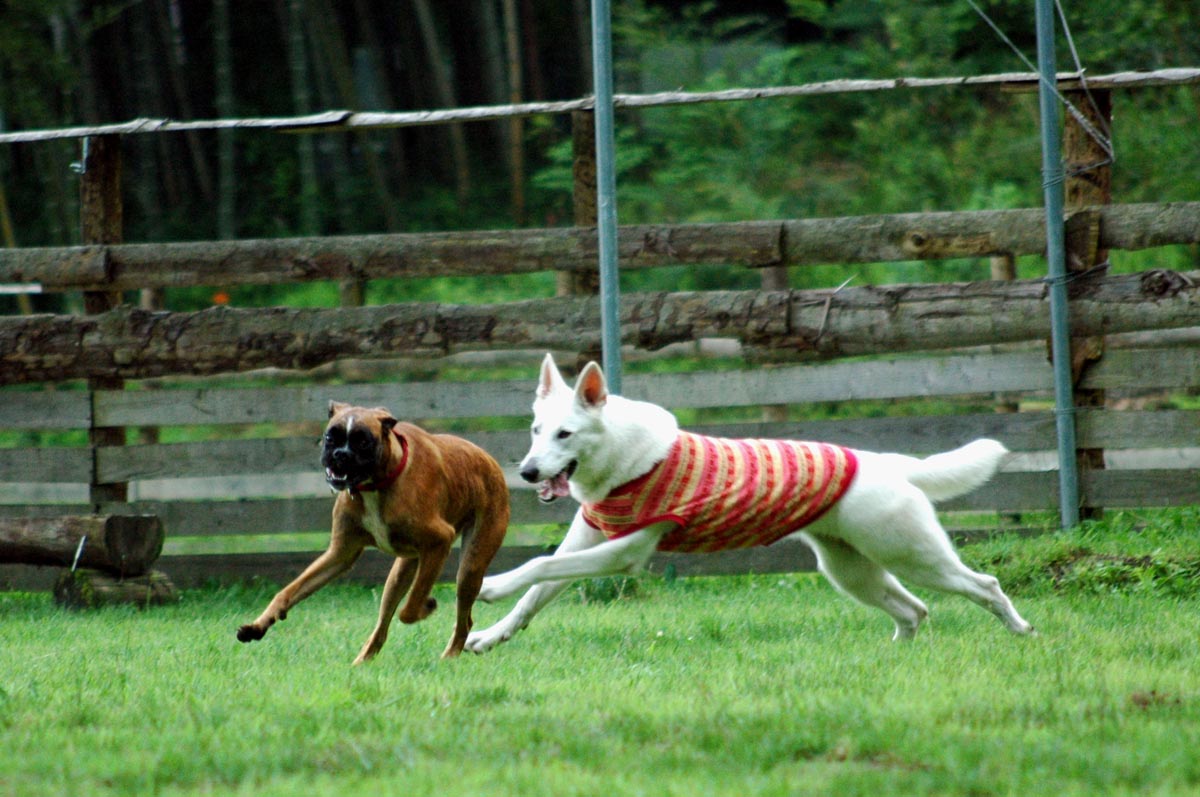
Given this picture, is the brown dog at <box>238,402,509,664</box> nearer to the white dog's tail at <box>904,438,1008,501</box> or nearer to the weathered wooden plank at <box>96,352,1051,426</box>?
the white dog's tail at <box>904,438,1008,501</box>

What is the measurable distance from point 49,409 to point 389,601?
14.3 ft

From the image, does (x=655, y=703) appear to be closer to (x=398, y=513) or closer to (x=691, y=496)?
(x=691, y=496)

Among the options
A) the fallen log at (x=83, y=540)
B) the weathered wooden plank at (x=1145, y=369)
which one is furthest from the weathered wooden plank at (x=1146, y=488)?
the fallen log at (x=83, y=540)

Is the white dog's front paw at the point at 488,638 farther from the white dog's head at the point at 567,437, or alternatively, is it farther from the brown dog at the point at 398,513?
the white dog's head at the point at 567,437

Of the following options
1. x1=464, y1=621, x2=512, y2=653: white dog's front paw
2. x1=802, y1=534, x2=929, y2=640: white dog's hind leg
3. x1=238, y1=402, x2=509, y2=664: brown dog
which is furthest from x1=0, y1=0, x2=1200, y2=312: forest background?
x1=464, y1=621, x2=512, y2=653: white dog's front paw

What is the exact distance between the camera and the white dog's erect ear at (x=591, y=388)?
18.9 ft

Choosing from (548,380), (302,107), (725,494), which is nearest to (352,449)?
(548,380)

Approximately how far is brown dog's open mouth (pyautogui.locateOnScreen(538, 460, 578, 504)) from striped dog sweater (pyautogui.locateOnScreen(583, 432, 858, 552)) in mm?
180

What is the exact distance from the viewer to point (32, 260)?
922cm

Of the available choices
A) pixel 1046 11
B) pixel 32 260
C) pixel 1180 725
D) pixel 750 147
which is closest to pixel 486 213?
pixel 750 147

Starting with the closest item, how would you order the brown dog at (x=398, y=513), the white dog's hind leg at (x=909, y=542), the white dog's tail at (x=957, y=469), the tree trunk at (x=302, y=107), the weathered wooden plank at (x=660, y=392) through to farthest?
the brown dog at (x=398, y=513)
the white dog's hind leg at (x=909, y=542)
the white dog's tail at (x=957, y=469)
the weathered wooden plank at (x=660, y=392)
the tree trunk at (x=302, y=107)

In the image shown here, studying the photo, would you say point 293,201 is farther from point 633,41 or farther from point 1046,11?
point 1046,11

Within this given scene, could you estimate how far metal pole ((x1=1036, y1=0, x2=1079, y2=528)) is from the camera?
26.3ft

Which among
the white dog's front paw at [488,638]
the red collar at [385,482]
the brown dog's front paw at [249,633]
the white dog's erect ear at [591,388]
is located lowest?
the white dog's front paw at [488,638]
